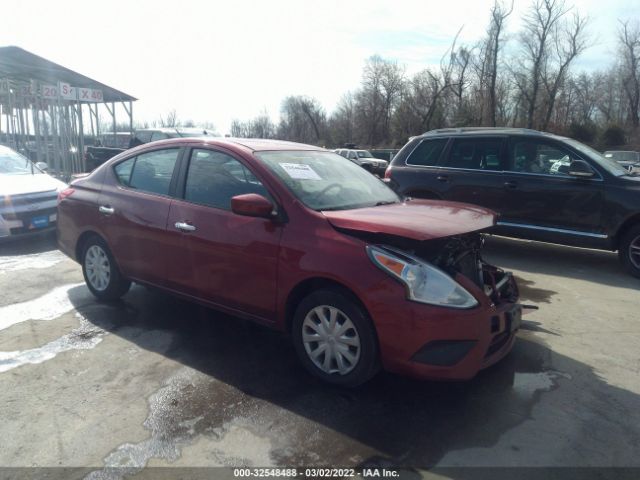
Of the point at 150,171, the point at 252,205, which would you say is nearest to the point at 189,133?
the point at 150,171

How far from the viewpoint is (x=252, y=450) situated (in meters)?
2.94

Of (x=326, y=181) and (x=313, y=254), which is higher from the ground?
(x=326, y=181)

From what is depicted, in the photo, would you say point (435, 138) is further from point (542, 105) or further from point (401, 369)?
point (542, 105)

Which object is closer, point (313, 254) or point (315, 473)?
point (315, 473)

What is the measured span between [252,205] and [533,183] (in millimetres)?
5140

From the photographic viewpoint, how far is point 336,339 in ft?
11.7

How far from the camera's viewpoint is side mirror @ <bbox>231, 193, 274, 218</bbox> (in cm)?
375

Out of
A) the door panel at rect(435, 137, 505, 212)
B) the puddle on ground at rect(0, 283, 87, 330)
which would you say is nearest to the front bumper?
the puddle on ground at rect(0, 283, 87, 330)

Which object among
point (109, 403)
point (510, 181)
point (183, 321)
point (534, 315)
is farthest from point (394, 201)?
point (510, 181)

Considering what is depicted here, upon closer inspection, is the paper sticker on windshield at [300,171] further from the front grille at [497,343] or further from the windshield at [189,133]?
the windshield at [189,133]

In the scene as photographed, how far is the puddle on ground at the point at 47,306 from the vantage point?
496cm

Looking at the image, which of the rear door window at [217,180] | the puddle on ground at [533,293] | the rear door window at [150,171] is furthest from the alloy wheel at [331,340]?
the puddle on ground at [533,293]

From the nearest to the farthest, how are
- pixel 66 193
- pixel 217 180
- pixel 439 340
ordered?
pixel 439 340, pixel 217 180, pixel 66 193

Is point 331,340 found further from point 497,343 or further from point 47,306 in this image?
point 47,306
